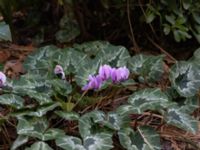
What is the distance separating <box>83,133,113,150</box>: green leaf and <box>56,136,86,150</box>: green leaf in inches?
0.9

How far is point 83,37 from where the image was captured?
2.79 meters

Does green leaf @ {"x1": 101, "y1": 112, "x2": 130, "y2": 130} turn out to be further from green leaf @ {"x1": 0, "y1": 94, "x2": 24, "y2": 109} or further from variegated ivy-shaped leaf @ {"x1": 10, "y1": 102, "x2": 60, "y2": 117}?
green leaf @ {"x1": 0, "y1": 94, "x2": 24, "y2": 109}

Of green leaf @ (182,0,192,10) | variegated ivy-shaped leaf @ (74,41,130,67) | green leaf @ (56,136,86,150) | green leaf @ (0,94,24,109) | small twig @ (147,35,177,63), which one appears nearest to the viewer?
green leaf @ (56,136,86,150)

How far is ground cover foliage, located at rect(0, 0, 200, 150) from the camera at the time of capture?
6.23 ft

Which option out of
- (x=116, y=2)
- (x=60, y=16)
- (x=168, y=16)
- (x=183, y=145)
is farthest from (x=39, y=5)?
(x=183, y=145)

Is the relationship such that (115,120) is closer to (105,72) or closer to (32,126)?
(105,72)

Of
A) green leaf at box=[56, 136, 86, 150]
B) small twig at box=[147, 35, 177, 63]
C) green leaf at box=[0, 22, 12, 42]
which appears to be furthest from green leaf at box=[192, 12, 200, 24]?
green leaf at box=[56, 136, 86, 150]

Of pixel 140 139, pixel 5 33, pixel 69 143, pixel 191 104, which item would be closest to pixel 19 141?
pixel 69 143

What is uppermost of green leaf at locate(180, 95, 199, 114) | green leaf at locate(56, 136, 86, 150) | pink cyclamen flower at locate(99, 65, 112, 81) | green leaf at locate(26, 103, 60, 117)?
pink cyclamen flower at locate(99, 65, 112, 81)

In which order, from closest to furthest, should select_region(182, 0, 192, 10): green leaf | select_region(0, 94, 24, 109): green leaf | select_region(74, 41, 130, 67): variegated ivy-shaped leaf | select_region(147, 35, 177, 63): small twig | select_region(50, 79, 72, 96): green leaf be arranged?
1. select_region(0, 94, 24, 109): green leaf
2. select_region(50, 79, 72, 96): green leaf
3. select_region(74, 41, 130, 67): variegated ivy-shaped leaf
4. select_region(182, 0, 192, 10): green leaf
5. select_region(147, 35, 177, 63): small twig

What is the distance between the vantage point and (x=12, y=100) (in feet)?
6.42

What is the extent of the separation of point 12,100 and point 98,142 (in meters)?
0.36

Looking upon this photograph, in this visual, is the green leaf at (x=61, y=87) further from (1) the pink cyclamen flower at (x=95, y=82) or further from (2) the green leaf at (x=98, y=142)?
(2) the green leaf at (x=98, y=142)

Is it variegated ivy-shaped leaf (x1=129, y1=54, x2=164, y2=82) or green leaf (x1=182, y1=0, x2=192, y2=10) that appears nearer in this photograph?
variegated ivy-shaped leaf (x1=129, y1=54, x2=164, y2=82)
